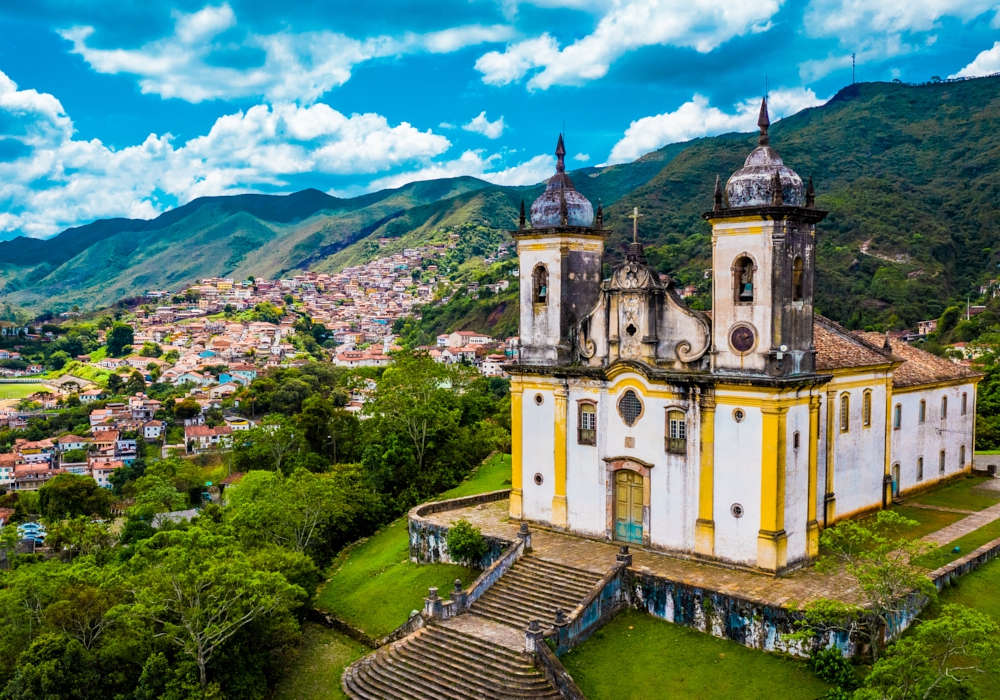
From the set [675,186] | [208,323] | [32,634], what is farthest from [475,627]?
[208,323]

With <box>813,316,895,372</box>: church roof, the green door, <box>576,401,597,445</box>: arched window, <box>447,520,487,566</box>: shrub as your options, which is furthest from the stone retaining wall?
<box>813,316,895,372</box>: church roof

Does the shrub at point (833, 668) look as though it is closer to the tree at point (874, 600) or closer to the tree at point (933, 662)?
the tree at point (874, 600)

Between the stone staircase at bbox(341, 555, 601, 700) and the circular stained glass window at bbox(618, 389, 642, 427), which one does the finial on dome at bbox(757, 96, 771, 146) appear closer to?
the circular stained glass window at bbox(618, 389, 642, 427)

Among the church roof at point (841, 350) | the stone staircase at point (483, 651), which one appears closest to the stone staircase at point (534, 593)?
the stone staircase at point (483, 651)

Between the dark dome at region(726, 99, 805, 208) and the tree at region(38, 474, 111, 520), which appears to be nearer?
the dark dome at region(726, 99, 805, 208)

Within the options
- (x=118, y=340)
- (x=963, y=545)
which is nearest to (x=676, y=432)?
(x=963, y=545)

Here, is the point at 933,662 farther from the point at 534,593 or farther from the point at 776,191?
the point at 776,191
